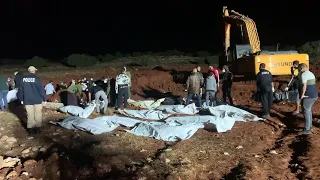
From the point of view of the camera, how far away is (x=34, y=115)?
11391 millimetres

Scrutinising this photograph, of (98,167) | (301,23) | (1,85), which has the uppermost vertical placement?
(301,23)

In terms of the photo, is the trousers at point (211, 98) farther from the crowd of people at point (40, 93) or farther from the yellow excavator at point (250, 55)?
Result: the yellow excavator at point (250, 55)

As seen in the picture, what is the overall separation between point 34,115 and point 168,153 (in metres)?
3.92

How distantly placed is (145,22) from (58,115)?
57.9m

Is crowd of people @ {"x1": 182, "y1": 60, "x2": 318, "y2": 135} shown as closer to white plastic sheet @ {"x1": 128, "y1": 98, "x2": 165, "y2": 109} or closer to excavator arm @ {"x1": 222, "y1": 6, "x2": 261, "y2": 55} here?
white plastic sheet @ {"x1": 128, "y1": 98, "x2": 165, "y2": 109}

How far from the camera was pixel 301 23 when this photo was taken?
5797cm

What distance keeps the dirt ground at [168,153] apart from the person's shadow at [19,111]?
174mm

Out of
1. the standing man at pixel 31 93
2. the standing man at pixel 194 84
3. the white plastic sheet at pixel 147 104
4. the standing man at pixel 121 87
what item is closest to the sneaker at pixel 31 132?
the standing man at pixel 31 93

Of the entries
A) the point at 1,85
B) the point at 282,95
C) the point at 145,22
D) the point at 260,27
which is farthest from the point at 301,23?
the point at 1,85

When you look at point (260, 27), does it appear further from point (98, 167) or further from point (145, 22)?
point (98, 167)

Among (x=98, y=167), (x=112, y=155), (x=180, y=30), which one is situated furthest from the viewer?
(x=180, y=30)

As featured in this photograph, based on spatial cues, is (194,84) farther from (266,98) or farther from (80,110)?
(80,110)

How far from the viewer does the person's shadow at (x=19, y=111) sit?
535 inches

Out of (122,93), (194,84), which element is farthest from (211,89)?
(122,93)
